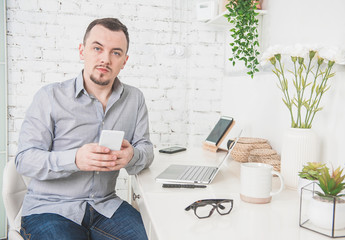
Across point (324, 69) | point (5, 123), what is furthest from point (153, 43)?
point (324, 69)

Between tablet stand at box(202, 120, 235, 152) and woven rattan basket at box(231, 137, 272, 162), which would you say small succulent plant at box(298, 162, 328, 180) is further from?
tablet stand at box(202, 120, 235, 152)

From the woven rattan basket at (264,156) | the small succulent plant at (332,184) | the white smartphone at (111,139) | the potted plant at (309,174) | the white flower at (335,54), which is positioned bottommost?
the woven rattan basket at (264,156)

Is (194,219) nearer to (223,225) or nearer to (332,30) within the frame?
(223,225)

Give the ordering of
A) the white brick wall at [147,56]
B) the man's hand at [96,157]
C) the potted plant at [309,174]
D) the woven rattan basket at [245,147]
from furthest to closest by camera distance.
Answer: the white brick wall at [147,56]
the woven rattan basket at [245,147]
the man's hand at [96,157]
the potted plant at [309,174]

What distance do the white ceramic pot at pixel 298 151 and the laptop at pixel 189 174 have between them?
0.22m

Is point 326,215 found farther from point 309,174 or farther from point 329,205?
point 309,174

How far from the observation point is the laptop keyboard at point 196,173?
1315mm

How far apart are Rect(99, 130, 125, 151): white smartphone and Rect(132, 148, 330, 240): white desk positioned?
Answer: 188mm


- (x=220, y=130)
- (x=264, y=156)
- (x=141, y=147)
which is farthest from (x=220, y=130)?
(x=141, y=147)

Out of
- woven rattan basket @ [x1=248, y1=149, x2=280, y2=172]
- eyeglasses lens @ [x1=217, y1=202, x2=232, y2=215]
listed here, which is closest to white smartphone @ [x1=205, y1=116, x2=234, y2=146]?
woven rattan basket @ [x1=248, y1=149, x2=280, y2=172]

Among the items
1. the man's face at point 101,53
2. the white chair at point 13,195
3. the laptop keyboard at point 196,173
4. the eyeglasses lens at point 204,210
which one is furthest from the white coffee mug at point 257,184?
the white chair at point 13,195

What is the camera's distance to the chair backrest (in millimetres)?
1407

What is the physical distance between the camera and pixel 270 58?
141 centimetres

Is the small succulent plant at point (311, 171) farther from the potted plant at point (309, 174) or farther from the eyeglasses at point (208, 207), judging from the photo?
the eyeglasses at point (208, 207)
